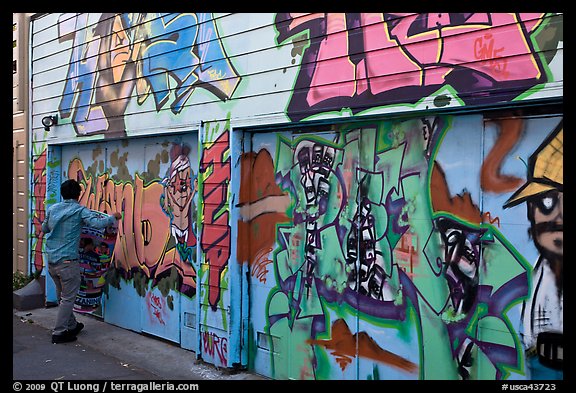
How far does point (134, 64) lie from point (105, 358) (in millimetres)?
3504

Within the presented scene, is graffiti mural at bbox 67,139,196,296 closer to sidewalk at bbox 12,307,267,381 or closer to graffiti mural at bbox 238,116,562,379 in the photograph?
sidewalk at bbox 12,307,267,381

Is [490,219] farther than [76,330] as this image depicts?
No

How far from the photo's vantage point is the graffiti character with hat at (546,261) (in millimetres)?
3777

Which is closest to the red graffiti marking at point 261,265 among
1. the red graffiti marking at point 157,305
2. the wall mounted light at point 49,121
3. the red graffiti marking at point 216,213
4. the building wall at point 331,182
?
the building wall at point 331,182

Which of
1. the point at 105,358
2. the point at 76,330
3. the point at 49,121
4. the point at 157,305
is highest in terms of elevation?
the point at 49,121

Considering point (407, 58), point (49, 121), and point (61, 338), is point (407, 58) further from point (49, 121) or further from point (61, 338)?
point (49, 121)

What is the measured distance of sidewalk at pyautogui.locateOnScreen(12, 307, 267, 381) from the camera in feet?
19.0

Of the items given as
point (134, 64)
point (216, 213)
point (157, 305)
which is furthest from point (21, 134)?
point (216, 213)

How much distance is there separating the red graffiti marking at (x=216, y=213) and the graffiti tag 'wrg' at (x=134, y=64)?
0.59m

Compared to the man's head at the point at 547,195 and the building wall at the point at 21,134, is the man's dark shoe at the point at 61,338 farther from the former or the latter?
the man's head at the point at 547,195

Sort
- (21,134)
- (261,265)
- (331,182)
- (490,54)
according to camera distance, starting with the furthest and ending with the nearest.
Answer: (21,134) → (261,265) → (331,182) → (490,54)

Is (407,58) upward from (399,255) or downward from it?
upward

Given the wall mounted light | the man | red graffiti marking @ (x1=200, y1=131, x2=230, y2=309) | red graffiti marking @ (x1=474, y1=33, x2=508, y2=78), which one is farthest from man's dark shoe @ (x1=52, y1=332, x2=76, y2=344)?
red graffiti marking @ (x1=474, y1=33, x2=508, y2=78)

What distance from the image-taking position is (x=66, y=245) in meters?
6.93
